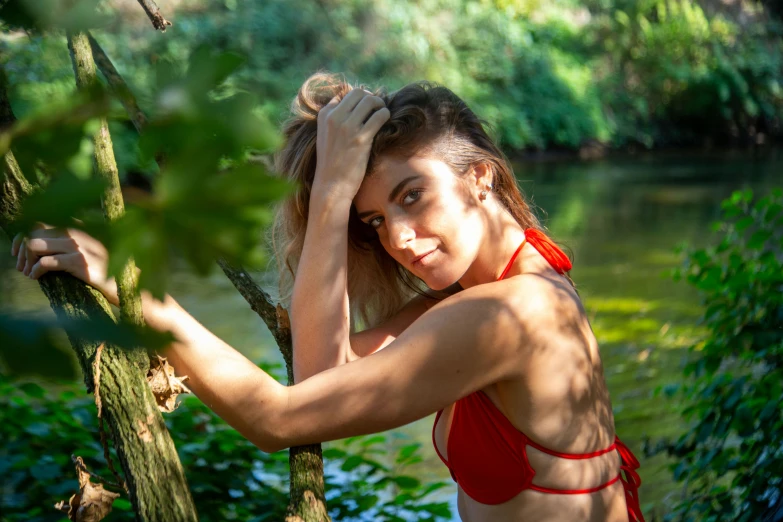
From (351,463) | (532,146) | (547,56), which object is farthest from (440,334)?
(547,56)

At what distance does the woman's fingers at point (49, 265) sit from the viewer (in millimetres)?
1035

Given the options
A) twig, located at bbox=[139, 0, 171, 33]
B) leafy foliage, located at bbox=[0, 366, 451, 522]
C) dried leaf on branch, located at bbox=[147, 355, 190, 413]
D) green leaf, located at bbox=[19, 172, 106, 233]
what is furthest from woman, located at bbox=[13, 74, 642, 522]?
green leaf, located at bbox=[19, 172, 106, 233]

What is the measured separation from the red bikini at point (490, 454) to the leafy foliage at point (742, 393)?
652 mm

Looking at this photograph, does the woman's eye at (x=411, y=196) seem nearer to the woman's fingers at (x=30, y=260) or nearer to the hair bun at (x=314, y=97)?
the hair bun at (x=314, y=97)

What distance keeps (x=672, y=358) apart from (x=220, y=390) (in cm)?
479

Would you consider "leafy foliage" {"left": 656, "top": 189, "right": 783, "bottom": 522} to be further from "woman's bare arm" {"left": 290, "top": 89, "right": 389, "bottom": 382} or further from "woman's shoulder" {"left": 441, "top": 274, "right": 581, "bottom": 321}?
"woman's bare arm" {"left": 290, "top": 89, "right": 389, "bottom": 382}

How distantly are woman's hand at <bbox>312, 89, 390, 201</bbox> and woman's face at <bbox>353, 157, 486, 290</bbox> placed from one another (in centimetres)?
6

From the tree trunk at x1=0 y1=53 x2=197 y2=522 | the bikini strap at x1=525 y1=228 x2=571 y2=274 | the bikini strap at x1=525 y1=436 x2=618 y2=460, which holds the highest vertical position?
the tree trunk at x1=0 y1=53 x2=197 y2=522

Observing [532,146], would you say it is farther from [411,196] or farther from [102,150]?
[102,150]

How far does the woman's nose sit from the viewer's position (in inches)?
69.0

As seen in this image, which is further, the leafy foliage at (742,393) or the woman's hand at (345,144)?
the leafy foliage at (742,393)

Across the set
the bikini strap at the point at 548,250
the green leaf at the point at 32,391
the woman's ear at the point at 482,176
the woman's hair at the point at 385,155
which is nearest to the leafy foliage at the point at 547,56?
the green leaf at the point at 32,391

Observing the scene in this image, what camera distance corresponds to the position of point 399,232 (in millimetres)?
1759

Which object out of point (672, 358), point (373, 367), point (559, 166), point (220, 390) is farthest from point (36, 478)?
point (559, 166)
